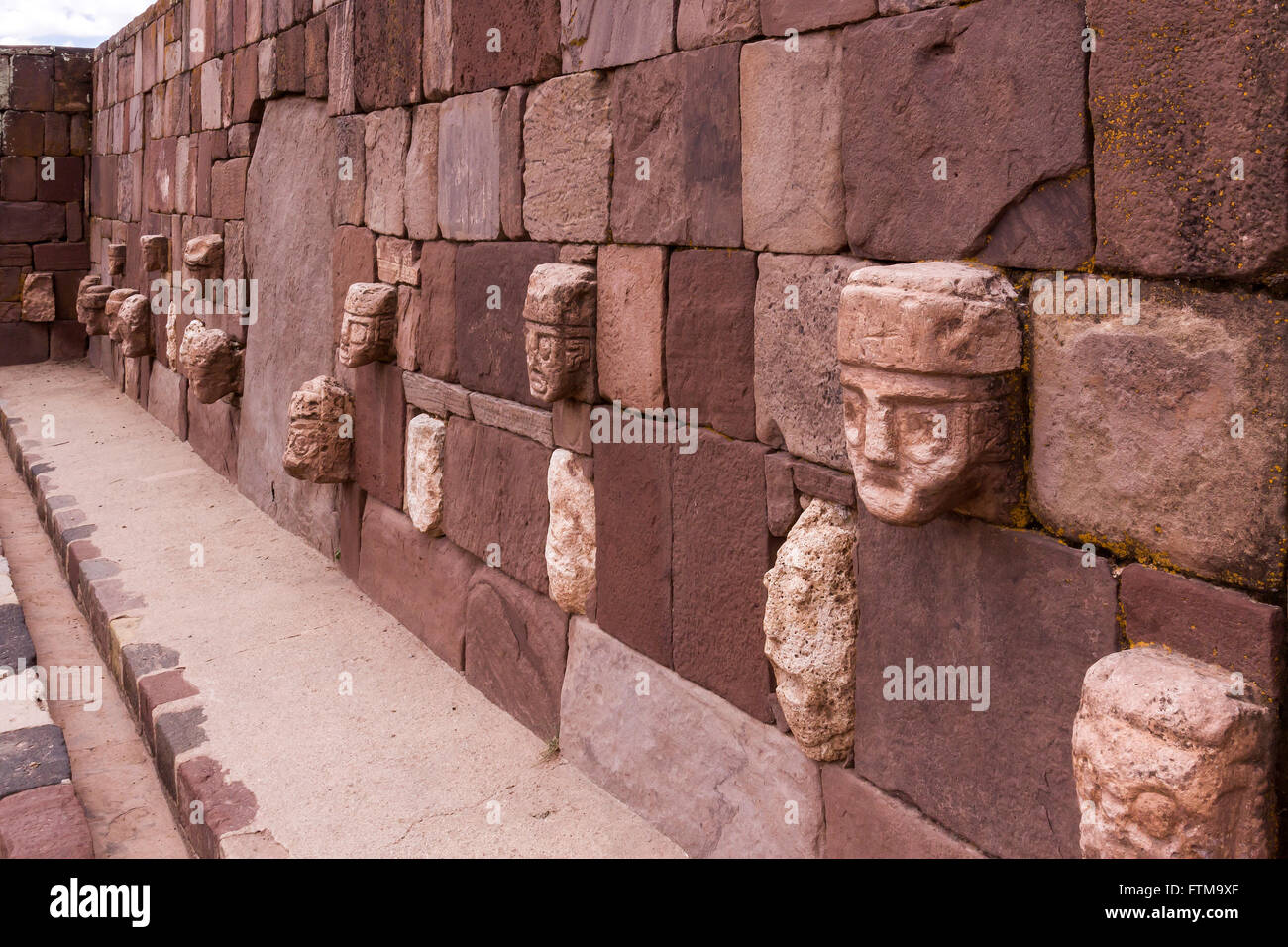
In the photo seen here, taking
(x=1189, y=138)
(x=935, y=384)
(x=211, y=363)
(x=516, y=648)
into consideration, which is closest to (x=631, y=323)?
(x=516, y=648)

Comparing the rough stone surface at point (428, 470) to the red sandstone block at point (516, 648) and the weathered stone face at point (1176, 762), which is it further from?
the weathered stone face at point (1176, 762)

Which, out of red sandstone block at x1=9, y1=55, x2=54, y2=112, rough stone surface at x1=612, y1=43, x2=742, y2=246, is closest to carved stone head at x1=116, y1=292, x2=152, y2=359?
red sandstone block at x1=9, y1=55, x2=54, y2=112

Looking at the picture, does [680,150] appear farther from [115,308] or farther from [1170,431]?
[115,308]

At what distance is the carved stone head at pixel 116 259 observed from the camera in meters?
11.4

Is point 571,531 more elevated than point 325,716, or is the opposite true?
point 571,531

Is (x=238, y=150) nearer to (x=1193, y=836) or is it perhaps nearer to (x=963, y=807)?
(x=963, y=807)

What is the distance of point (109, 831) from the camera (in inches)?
163

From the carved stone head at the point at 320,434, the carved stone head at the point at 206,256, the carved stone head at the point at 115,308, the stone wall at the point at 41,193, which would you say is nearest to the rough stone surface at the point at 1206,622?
the carved stone head at the point at 320,434

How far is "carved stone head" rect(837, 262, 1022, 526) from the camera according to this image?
2.26 metres

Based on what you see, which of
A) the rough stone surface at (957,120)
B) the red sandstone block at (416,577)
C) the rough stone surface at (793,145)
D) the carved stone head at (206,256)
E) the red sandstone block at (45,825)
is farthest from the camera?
the carved stone head at (206,256)

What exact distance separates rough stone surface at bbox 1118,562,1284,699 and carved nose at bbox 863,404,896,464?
49cm

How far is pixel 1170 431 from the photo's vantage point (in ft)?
6.76

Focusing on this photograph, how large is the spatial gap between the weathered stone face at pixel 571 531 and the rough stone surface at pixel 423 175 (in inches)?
57.8

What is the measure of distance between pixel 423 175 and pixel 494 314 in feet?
3.04
